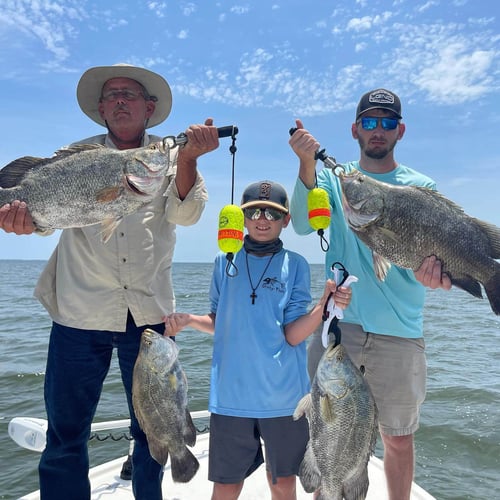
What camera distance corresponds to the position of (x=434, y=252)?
287 cm

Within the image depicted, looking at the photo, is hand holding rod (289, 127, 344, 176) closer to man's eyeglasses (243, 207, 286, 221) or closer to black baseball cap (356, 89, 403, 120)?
man's eyeglasses (243, 207, 286, 221)

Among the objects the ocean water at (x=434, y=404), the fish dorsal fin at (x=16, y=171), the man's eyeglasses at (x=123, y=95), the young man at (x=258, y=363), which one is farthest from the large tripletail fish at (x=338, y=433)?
the ocean water at (x=434, y=404)

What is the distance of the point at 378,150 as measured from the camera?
381cm

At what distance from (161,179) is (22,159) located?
38.6 inches

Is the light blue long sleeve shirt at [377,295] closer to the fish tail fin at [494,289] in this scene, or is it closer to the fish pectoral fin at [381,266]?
the fish pectoral fin at [381,266]

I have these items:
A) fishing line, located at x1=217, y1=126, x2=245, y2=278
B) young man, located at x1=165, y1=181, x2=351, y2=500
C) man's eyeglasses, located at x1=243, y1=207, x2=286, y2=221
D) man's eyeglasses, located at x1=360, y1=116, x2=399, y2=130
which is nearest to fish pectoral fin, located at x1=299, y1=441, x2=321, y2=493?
young man, located at x1=165, y1=181, x2=351, y2=500

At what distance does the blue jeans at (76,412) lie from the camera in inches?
134

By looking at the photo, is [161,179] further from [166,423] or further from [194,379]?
[194,379]

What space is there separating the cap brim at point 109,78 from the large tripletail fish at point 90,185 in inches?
36.5

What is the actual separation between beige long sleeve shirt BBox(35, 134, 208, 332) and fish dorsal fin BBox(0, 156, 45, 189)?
0.66 meters

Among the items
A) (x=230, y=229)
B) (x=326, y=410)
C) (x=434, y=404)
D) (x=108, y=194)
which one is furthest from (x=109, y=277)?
(x=434, y=404)

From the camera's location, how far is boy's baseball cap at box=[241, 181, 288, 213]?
3.54m

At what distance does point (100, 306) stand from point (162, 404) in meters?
0.93

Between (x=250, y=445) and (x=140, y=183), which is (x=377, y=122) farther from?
(x=250, y=445)
